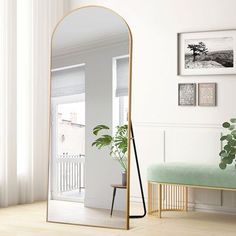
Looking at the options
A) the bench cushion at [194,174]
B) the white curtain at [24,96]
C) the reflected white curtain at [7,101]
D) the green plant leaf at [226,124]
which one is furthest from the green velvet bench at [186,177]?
the reflected white curtain at [7,101]

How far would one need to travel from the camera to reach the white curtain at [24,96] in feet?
19.2

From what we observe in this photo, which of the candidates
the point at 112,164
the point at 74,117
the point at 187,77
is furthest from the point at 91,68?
the point at 187,77

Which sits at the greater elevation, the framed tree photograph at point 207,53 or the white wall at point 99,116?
the framed tree photograph at point 207,53

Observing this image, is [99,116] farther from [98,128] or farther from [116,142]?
[116,142]

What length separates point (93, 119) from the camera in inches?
192

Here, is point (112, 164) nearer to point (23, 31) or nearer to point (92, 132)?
point (92, 132)

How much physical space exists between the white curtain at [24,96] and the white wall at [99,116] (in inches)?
48.4

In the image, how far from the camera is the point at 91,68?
488 centimetres

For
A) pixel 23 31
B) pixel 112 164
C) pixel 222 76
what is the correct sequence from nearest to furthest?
pixel 112 164, pixel 222 76, pixel 23 31

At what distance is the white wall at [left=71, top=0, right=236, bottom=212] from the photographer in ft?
18.8

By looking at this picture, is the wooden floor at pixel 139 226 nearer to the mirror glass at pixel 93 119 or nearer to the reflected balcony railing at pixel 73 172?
the mirror glass at pixel 93 119

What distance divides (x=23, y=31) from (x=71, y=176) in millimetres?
1970

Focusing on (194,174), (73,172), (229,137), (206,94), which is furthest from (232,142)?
(73,172)

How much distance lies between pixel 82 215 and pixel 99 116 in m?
0.85
